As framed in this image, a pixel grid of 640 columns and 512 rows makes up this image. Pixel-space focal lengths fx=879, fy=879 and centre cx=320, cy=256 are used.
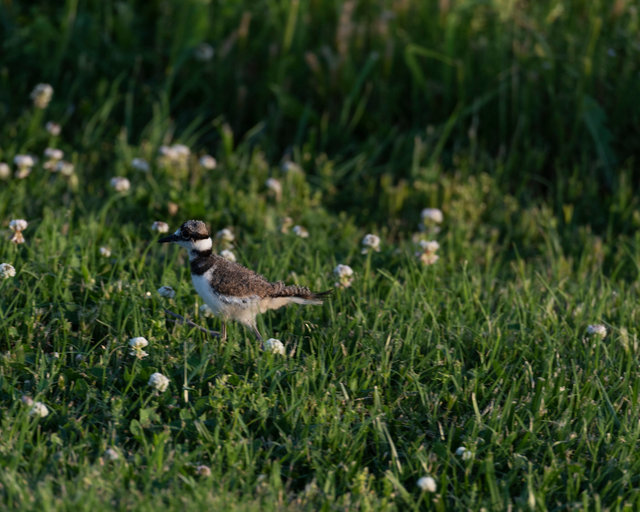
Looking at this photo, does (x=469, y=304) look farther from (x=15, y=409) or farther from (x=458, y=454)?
(x=15, y=409)

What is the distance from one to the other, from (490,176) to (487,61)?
112 centimetres

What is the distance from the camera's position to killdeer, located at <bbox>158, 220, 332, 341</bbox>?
4.46m

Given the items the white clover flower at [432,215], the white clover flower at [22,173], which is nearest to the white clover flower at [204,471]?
the white clover flower at [432,215]

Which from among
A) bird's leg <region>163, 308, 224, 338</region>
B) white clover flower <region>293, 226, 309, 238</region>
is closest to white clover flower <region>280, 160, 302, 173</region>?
white clover flower <region>293, 226, 309, 238</region>

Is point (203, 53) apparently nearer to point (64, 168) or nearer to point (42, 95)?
point (42, 95)

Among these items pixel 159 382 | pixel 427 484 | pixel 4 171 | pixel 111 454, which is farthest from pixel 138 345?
pixel 4 171

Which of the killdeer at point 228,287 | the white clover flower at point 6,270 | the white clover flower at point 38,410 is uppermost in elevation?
the killdeer at point 228,287

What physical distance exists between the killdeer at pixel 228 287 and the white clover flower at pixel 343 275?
454 mm

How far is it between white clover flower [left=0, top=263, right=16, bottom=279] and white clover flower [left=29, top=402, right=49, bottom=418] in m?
0.99

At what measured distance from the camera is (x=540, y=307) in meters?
4.98

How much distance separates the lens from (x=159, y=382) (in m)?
4.10

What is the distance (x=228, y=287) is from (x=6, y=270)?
1224 mm

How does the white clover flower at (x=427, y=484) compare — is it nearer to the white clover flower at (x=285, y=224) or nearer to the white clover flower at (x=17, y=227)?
the white clover flower at (x=285, y=224)

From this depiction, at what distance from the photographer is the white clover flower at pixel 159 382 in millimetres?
4102
